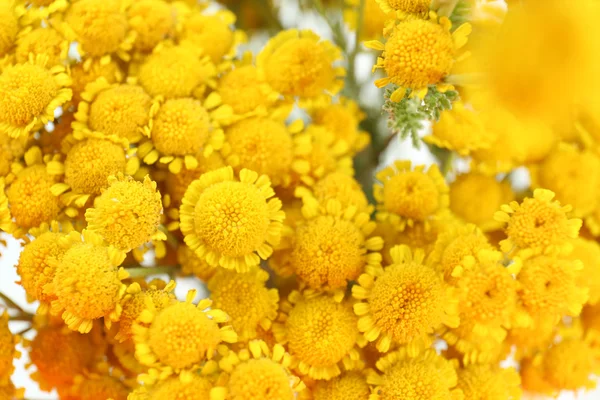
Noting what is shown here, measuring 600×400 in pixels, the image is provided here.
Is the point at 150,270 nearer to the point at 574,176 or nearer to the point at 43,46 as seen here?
the point at 43,46

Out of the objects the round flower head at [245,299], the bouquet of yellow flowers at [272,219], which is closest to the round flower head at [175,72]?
the bouquet of yellow flowers at [272,219]

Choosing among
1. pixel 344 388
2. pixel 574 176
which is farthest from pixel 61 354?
pixel 574 176

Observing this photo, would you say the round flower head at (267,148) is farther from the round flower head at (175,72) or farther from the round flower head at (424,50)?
the round flower head at (424,50)

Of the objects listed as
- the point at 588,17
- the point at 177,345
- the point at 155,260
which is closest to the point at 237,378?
the point at 177,345

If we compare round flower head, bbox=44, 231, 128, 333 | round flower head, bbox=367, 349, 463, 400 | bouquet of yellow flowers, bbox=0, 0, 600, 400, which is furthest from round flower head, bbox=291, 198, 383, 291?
round flower head, bbox=44, 231, 128, 333

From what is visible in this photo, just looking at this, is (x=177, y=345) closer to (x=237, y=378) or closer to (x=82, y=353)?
(x=237, y=378)
